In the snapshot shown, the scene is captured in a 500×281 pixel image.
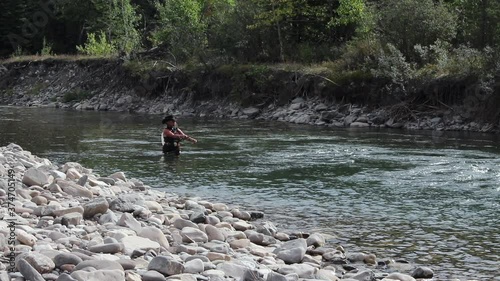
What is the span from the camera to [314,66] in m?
36.4

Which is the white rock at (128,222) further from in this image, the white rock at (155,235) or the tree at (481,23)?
the tree at (481,23)

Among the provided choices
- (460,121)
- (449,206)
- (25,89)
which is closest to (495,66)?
(460,121)

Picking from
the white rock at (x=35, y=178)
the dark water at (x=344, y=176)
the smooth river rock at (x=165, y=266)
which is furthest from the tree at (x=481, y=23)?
the smooth river rock at (x=165, y=266)

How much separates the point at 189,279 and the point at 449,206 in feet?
22.5

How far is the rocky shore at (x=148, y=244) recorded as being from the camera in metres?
7.04

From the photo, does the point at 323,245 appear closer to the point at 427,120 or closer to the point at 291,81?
the point at 427,120

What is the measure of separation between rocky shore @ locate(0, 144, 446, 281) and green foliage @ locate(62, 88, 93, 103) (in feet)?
120

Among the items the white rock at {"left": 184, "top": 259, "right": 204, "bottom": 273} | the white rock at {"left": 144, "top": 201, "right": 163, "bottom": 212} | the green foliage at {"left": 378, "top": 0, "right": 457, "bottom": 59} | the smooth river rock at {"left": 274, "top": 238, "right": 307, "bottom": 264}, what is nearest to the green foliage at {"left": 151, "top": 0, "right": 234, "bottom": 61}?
the green foliage at {"left": 378, "top": 0, "right": 457, "bottom": 59}

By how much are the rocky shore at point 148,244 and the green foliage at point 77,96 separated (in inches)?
1445

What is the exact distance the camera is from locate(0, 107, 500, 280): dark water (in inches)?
404

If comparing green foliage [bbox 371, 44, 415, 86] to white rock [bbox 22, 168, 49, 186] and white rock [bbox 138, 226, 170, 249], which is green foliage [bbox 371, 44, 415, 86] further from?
white rock [bbox 138, 226, 170, 249]

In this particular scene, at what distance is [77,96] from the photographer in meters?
48.9

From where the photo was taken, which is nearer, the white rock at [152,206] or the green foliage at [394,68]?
the white rock at [152,206]

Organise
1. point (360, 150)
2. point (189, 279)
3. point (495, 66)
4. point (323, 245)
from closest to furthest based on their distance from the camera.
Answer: point (189, 279)
point (323, 245)
point (360, 150)
point (495, 66)
